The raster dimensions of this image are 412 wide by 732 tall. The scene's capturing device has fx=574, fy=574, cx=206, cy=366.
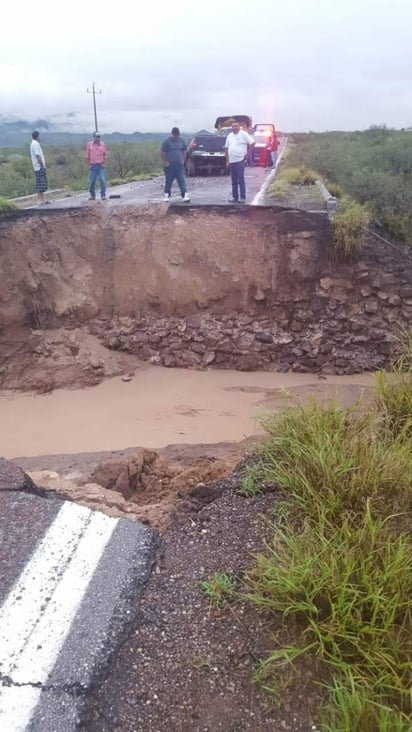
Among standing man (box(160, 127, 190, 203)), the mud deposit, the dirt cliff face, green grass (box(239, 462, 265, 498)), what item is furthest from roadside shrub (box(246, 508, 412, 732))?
standing man (box(160, 127, 190, 203))

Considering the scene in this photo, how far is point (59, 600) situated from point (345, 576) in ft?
5.34

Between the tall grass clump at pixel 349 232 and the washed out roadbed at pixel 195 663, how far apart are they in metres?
7.17

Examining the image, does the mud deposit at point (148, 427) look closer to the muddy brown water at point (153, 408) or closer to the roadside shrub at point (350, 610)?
the muddy brown water at point (153, 408)

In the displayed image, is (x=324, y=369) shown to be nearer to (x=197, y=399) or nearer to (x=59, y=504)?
(x=197, y=399)

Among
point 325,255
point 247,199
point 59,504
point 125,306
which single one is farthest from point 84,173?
point 59,504

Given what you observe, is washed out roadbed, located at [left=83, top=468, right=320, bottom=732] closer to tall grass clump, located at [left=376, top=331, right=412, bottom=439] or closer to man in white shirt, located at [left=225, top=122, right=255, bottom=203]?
tall grass clump, located at [left=376, top=331, right=412, bottom=439]

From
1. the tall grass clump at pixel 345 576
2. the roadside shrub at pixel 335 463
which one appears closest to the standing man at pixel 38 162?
the roadside shrub at pixel 335 463

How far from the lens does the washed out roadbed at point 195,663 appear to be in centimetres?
264

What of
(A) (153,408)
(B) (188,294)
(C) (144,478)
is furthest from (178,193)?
(C) (144,478)

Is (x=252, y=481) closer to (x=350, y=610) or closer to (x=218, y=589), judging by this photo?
(x=218, y=589)

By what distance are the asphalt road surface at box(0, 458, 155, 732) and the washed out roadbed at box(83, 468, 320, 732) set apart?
11 centimetres

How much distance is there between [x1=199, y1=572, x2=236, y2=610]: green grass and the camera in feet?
10.6

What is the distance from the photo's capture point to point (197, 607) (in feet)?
10.6

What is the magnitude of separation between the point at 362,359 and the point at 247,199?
4536 millimetres
